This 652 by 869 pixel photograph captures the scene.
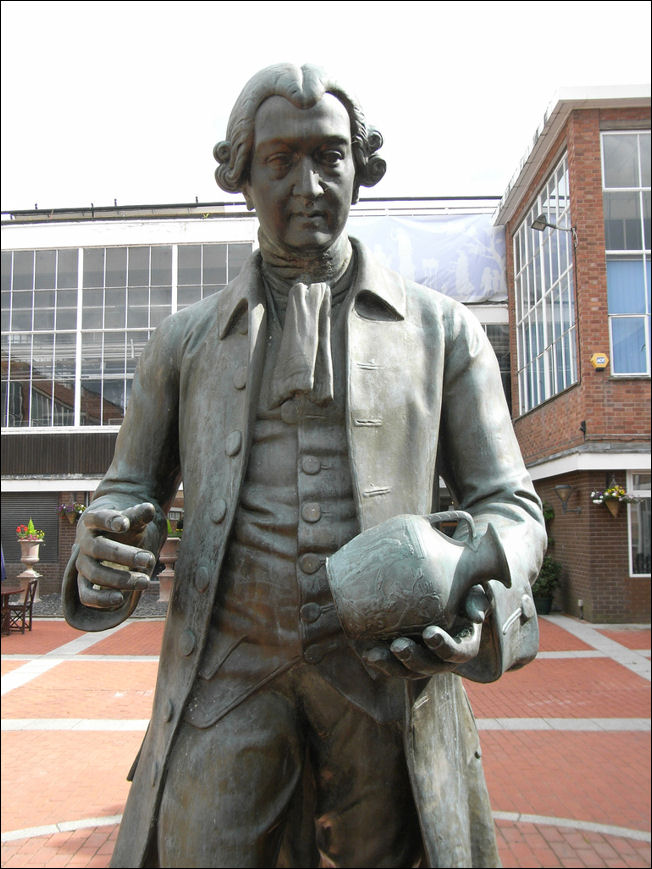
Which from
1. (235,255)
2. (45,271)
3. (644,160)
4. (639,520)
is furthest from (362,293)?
(45,271)

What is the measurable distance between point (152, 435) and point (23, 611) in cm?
1212

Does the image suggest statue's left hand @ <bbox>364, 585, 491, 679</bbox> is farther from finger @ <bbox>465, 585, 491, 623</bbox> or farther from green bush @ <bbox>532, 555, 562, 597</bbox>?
green bush @ <bbox>532, 555, 562, 597</bbox>

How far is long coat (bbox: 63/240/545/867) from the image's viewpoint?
1414 mm

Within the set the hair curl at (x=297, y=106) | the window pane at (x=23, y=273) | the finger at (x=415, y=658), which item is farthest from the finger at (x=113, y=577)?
the window pane at (x=23, y=273)

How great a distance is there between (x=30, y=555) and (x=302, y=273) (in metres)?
14.5

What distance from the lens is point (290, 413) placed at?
5.25 feet

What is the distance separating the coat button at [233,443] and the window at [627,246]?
12802 millimetres

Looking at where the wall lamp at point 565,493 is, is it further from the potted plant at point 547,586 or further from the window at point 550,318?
the window at point 550,318

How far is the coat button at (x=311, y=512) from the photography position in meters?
Result: 1.50

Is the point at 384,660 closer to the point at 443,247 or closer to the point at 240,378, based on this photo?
the point at 240,378

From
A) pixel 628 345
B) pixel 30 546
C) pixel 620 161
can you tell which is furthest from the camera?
pixel 30 546

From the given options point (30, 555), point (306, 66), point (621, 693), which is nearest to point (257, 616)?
point (306, 66)

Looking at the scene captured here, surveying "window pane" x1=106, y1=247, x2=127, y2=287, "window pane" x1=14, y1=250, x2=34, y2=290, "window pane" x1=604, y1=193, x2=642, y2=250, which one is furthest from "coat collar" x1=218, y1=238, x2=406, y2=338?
"window pane" x1=14, y1=250, x2=34, y2=290

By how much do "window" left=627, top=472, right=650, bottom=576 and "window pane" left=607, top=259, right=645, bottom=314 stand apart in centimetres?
294
